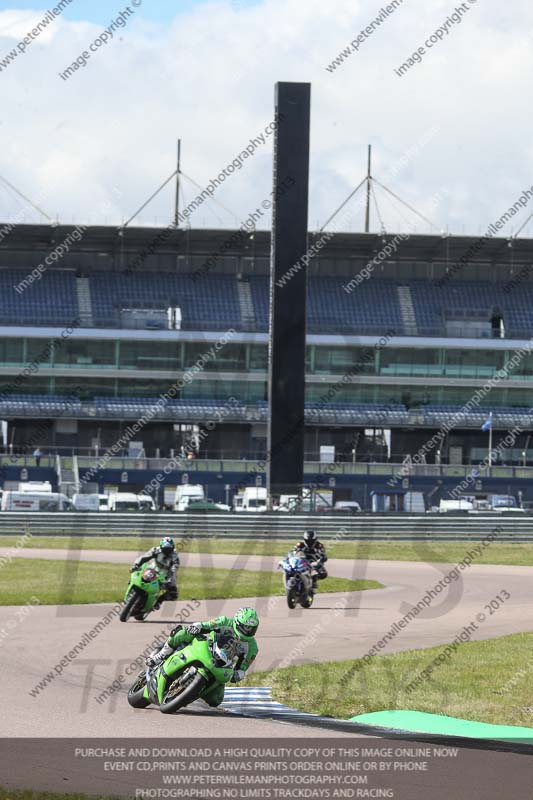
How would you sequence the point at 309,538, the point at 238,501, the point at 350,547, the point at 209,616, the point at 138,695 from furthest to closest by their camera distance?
1. the point at 238,501
2. the point at 350,547
3. the point at 309,538
4. the point at 209,616
5. the point at 138,695

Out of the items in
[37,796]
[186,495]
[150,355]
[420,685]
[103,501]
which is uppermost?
[150,355]

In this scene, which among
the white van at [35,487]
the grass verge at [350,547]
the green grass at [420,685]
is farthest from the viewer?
the white van at [35,487]

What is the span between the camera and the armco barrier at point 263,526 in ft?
137

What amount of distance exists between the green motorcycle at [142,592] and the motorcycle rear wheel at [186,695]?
331 inches

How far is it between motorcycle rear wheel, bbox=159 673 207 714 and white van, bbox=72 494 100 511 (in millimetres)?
41234

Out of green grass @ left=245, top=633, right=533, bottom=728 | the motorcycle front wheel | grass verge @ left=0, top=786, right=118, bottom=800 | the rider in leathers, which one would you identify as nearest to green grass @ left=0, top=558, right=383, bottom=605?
the motorcycle front wheel

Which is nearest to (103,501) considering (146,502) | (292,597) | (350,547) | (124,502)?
(124,502)

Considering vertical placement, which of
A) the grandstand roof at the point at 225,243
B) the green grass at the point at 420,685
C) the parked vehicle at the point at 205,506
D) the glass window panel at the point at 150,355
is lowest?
the green grass at the point at 420,685

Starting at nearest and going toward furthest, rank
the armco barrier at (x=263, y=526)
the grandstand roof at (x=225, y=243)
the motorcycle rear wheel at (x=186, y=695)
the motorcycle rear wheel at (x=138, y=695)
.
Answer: the motorcycle rear wheel at (x=186, y=695) → the motorcycle rear wheel at (x=138, y=695) → the armco barrier at (x=263, y=526) → the grandstand roof at (x=225, y=243)

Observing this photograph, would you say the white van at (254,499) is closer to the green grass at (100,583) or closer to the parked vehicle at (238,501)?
the parked vehicle at (238,501)

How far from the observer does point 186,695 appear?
11.6 meters

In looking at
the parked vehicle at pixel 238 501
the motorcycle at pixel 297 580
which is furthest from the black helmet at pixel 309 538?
the parked vehicle at pixel 238 501

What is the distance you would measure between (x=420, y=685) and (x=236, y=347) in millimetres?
59656

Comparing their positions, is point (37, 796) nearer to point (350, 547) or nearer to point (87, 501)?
point (350, 547)
